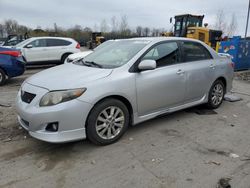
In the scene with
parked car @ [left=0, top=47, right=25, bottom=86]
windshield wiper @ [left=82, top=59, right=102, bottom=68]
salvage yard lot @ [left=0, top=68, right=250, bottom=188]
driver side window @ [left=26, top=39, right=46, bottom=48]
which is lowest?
salvage yard lot @ [left=0, top=68, right=250, bottom=188]

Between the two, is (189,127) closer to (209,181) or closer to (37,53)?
(209,181)

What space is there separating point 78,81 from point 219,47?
1048 cm

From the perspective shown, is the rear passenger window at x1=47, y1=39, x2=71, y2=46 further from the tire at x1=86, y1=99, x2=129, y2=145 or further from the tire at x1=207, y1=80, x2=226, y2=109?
the tire at x1=86, y1=99, x2=129, y2=145

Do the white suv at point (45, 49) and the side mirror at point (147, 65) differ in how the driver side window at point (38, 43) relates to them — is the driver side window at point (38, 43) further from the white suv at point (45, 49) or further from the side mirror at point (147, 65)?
the side mirror at point (147, 65)

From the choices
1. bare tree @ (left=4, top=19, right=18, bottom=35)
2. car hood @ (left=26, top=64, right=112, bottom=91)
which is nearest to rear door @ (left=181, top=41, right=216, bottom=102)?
car hood @ (left=26, top=64, right=112, bottom=91)

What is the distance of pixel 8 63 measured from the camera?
764 cm

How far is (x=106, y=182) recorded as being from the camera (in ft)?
9.27

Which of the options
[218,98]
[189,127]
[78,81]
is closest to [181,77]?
[189,127]

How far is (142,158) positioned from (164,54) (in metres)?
1.95

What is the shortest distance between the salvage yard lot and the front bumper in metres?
0.32

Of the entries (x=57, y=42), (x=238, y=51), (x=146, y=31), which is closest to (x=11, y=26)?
(x=146, y=31)

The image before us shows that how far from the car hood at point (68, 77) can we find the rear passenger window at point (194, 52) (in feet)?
5.80

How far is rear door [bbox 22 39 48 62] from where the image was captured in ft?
37.0

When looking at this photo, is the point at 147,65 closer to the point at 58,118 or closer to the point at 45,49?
the point at 58,118
